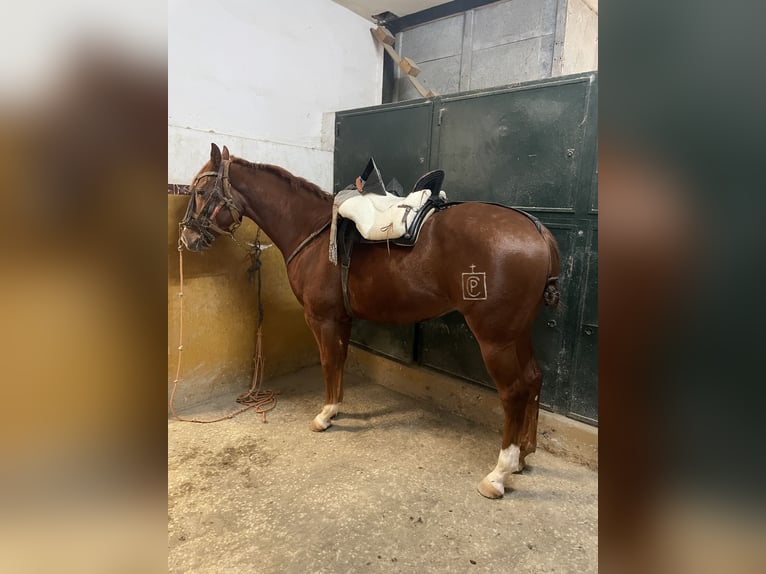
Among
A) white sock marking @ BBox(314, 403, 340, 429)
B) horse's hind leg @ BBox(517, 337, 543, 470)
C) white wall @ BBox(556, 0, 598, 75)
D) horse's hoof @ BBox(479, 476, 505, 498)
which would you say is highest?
white wall @ BBox(556, 0, 598, 75)

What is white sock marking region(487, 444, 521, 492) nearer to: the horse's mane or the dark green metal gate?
the dark green metal gate

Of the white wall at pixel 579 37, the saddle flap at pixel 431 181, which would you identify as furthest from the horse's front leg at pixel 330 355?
the white wall at pixel 579 37

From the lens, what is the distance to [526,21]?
2938 millimetres

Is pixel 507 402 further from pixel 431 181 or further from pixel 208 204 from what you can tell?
pixel 208 204

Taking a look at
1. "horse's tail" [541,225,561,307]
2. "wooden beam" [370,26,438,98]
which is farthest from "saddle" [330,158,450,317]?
"wooden beam" [370,26,438,98]

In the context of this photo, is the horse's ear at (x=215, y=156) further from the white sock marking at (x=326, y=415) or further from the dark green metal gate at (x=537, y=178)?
the white sock marking at (x=326, y=415)

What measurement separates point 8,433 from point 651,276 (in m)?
0.40

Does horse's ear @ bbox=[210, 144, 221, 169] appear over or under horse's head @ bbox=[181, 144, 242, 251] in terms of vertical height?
over

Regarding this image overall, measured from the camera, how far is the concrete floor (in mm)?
1465

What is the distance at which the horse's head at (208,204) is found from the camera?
7.32 feet

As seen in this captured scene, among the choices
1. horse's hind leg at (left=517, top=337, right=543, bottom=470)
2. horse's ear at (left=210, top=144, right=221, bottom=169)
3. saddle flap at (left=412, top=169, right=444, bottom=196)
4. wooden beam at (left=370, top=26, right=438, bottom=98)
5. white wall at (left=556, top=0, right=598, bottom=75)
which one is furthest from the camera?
wooden beam at (left=370, top=26, right=438, bottom=98)

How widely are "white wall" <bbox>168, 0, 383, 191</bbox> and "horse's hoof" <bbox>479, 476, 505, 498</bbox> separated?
7.26 ft

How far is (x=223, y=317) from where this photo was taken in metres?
2.64

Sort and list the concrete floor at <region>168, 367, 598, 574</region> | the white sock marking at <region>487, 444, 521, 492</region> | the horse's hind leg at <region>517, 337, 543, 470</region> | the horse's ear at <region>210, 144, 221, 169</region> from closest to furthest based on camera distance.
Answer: the concrete floor at <region>168, 367, 598, 574</region>, the white sock marking at <region>487, 444, 521, 492</region>, the horse's hind leg at <region>517, 337, 543, 470</region>, the horse's ear at <region>210, 144, 221, 169</region>
